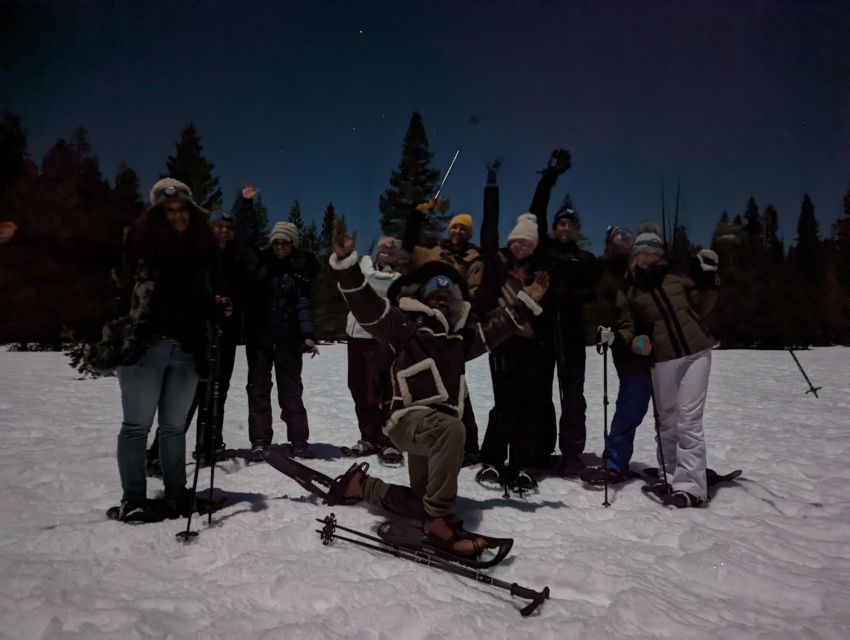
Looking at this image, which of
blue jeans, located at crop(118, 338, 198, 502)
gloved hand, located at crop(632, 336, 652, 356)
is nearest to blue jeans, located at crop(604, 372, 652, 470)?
gloved hand, located at crop(632, 336, 652, 356)

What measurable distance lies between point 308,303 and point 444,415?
2.84m

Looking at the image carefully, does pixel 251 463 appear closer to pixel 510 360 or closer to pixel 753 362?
pixel 510 360

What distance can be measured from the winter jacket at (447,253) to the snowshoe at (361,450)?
2266mm

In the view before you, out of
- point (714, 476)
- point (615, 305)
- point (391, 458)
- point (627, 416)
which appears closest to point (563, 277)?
point (615, 305)

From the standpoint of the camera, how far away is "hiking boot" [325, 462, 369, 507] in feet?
12.5

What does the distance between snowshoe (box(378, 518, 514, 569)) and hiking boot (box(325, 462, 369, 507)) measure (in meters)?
0.71

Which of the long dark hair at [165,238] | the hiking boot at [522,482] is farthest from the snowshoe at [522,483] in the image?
the long dark hair at [165,238]

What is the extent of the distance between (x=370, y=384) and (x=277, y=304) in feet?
4.80

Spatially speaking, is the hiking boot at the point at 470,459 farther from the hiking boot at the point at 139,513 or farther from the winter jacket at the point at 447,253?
the hiking boot at the point at 139,513

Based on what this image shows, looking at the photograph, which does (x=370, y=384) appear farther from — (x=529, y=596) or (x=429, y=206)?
(x=529, y=596)

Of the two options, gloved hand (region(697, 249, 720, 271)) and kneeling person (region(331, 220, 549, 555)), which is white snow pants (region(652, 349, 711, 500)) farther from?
kneeling person (region(331, 220, 549, 555))

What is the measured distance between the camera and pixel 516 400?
472 centimetres

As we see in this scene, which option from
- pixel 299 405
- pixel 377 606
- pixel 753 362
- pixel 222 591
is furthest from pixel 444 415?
pixel 753 362

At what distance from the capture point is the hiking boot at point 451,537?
2.96m
